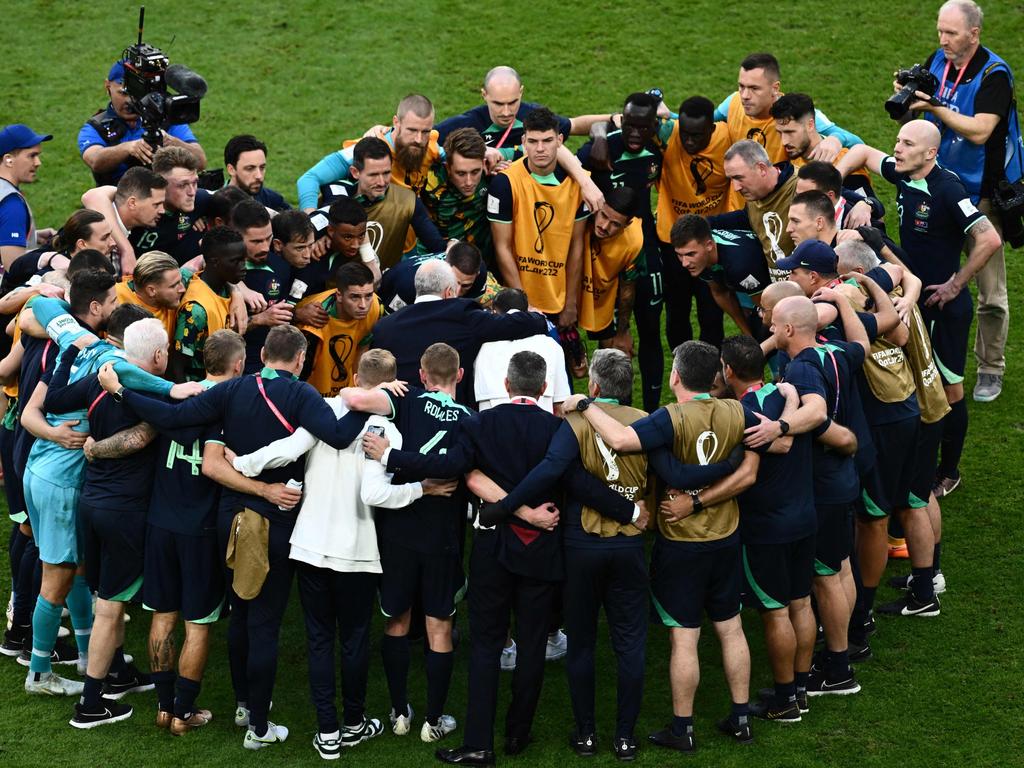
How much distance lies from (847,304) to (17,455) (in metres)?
4.11

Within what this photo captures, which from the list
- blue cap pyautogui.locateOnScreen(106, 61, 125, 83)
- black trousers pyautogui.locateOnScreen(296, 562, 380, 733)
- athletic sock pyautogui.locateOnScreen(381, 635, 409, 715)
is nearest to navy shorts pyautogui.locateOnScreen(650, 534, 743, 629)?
athletic sock pyautogui.locateOnScreen(381, 635, 409, 715)

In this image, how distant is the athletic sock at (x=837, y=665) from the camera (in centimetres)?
689

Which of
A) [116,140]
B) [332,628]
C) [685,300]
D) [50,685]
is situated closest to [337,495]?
[332,628]

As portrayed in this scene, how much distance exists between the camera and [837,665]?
22.6 ft

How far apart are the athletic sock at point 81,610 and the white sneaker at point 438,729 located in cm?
171

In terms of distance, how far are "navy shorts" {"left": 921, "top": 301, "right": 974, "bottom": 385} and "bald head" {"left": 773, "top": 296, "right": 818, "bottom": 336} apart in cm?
207

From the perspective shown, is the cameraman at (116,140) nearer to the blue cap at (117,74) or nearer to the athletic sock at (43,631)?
the blue cap at (117,74)

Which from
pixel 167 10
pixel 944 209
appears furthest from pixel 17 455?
pixel 167 10

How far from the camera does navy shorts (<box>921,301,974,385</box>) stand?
8492 millimetres

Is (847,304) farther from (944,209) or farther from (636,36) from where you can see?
(636,36)

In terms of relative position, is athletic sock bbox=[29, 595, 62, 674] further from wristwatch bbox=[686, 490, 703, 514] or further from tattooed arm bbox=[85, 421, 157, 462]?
wristwatch bbox=[686, 490, 703, 514]

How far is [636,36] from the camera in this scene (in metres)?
13.5

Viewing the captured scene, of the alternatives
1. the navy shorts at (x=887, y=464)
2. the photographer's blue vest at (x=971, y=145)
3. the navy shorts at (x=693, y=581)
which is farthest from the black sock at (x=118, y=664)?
the photographer's blue vest at (x=971, y=145)

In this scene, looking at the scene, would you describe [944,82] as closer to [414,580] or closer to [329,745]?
[414,580]
